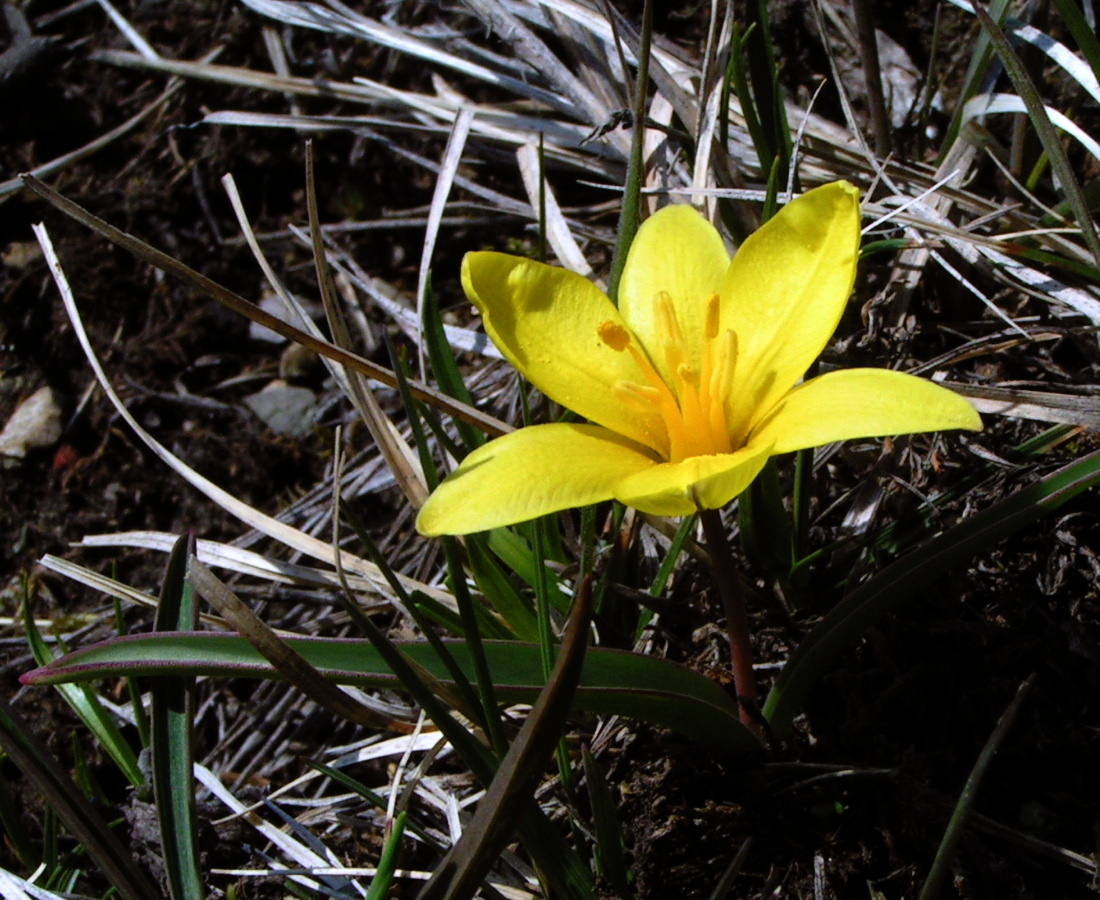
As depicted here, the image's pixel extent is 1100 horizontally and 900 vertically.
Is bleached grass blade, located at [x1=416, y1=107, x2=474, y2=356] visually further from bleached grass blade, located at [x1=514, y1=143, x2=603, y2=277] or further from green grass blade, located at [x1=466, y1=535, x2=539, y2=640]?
green grass blade, located at [x1=466, y1=535, x2=539, y2=640]

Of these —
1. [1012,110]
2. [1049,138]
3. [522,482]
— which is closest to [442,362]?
[522,482]

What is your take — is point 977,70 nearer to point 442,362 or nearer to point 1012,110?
point 1012,110

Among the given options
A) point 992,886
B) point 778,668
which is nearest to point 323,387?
point 778,668

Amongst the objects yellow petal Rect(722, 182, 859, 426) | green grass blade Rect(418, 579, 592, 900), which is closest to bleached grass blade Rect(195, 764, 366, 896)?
green grass blade Rect(418, 579, 592, 900)

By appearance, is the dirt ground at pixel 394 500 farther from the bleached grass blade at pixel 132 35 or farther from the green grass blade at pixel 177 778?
the green grass blade at pixel 177 778

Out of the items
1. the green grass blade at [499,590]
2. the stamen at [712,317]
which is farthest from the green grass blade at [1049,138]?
the green grass blade at [499,590]
